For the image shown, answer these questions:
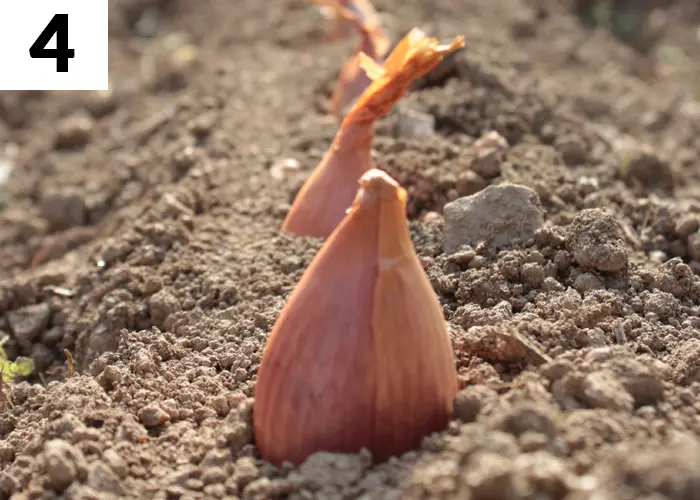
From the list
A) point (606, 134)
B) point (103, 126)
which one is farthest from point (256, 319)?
point (103, 126)

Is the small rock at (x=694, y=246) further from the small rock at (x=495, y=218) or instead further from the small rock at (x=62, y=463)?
the small rock at (x=62, y=463)

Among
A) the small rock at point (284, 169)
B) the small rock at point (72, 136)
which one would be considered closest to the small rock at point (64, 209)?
the small rock at point (72, 136)

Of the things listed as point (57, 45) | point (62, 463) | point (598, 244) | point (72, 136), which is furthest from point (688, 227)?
point (57, 45)

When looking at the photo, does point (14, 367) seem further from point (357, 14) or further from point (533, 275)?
point (357, 14)

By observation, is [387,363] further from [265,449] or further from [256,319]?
[256,319]

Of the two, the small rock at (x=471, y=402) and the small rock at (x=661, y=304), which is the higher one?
the small rock at (x=661, y=304)

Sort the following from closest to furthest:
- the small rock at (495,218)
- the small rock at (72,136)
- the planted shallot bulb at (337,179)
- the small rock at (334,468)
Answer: the small rock at (334,468), the small rock at (495,218), the planted shallot bulb at (337,179), the small rock at (72,136)

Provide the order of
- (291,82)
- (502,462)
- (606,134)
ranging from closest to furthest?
(502,462), (606,134), (291,82)

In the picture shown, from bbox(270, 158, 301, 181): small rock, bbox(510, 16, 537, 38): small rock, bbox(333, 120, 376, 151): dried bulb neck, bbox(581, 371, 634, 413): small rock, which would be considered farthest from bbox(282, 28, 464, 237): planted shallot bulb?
bbox(510, 16, 537, 38): small rock
